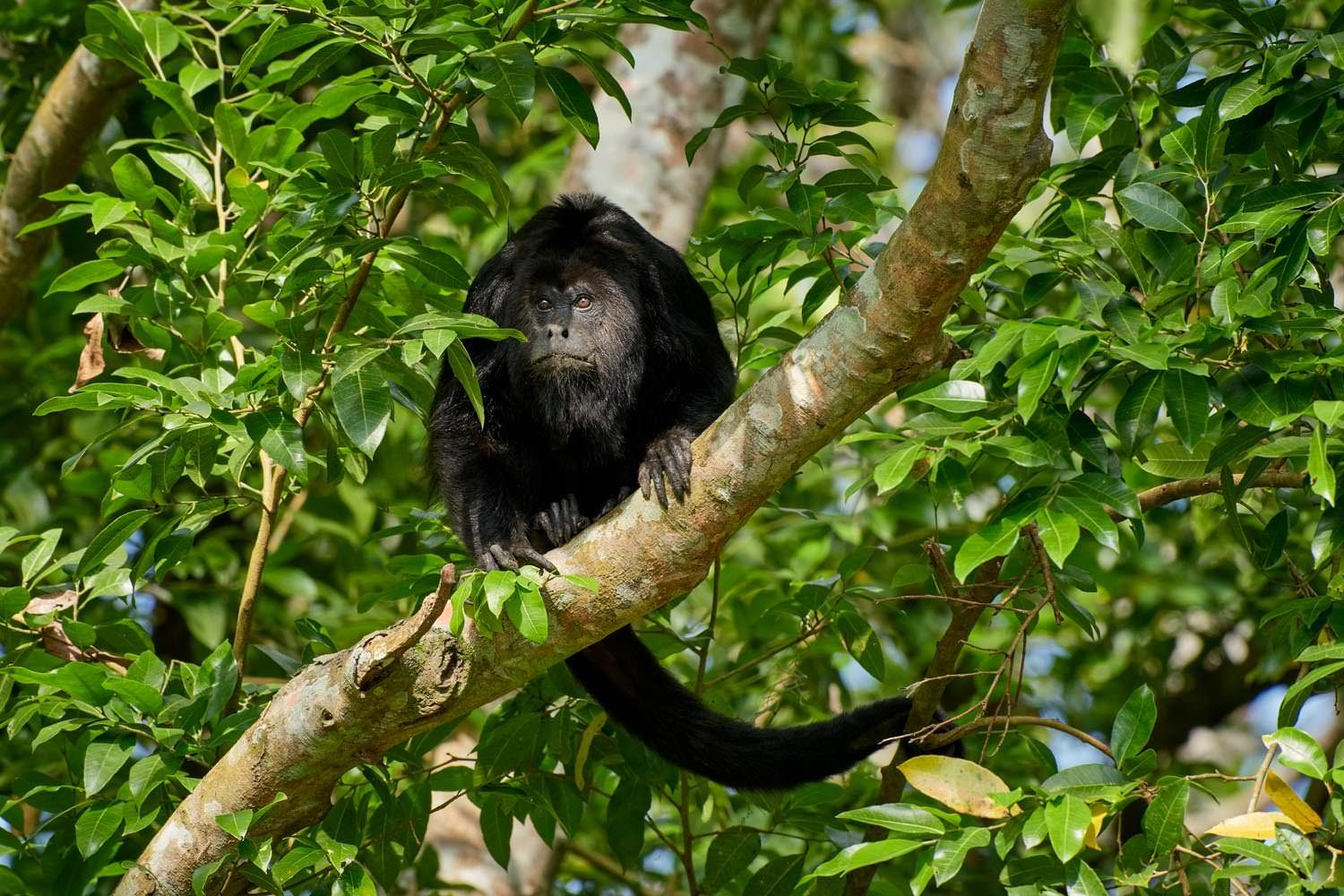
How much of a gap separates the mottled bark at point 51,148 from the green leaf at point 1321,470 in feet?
10.8

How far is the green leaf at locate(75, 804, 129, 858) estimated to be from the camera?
2449 mm

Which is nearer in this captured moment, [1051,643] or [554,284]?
[554,284]

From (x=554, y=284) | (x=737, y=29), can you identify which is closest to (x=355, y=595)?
(x=554, y=284)

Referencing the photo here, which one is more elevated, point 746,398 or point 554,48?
point 554,48

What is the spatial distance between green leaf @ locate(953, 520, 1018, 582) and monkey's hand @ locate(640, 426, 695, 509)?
50 centimetres

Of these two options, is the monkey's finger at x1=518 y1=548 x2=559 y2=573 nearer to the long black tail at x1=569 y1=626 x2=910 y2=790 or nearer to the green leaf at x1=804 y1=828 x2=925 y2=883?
the long black tail at x1=569 y1=626 x2=910 y2=790

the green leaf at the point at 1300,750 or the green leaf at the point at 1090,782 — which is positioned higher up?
the green leaf at the point at 1300,750

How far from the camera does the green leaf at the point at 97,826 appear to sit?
2449 millimetres

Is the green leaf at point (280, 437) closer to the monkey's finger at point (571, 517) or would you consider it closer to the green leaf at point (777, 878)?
the monkey's finger at point (571, 517)

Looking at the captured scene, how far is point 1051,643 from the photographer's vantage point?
19.1 feet

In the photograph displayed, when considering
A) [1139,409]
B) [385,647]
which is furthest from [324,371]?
[1139,409]

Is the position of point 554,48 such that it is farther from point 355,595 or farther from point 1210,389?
point 355,595

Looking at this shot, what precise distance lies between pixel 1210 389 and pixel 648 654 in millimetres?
1392

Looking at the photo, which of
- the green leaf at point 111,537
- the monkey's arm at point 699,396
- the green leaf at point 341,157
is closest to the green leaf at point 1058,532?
the monkey's arm at point 699,396
